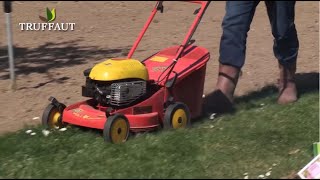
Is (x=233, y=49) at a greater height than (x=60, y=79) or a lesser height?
greater

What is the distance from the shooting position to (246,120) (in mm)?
5684

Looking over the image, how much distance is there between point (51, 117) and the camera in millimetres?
5453

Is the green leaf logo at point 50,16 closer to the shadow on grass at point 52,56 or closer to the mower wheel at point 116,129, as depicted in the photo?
the shadow on grass at point 52,56

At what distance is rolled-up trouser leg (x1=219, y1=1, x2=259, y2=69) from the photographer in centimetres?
592

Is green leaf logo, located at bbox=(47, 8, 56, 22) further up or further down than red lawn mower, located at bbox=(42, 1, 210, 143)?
further down

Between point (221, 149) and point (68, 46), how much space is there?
14.5 ft

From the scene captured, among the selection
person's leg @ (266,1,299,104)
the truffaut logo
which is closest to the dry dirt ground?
the truffaut logo

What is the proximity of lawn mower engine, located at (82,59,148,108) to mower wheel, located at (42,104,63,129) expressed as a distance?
11.3 inches

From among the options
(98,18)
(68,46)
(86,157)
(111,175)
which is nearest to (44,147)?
(86,157)

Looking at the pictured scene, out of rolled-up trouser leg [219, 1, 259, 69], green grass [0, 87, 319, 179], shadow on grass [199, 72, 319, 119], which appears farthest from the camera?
shadow on grass [199, 72, 319, 119]

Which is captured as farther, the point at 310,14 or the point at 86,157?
the point at 310,14

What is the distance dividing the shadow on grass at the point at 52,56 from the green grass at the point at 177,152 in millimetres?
2428

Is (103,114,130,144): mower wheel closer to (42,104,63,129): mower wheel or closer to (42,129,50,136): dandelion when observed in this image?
(42,129,50,136): dandelion

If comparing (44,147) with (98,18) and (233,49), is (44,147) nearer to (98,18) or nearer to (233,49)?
(233,49)
